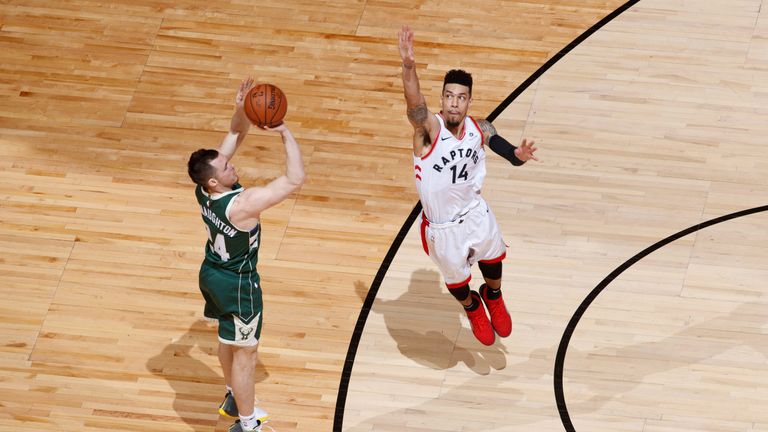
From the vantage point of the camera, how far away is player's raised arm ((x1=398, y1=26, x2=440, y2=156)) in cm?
666

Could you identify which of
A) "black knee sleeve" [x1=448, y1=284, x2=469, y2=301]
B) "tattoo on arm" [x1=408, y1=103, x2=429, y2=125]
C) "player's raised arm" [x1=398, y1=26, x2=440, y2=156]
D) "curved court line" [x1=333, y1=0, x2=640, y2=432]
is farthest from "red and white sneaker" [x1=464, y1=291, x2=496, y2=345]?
"tattoo on arm" [x1=408, y1=103, x2=429, y2=125]

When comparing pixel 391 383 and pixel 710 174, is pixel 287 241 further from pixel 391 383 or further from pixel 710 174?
pixel 710 174

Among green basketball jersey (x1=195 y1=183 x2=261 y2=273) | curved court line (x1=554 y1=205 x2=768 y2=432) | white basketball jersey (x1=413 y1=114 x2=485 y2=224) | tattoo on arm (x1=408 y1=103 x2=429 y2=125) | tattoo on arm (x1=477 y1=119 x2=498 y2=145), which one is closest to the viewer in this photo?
green basketball jersey (x1=195 y1=183 x2=261 y2=273)

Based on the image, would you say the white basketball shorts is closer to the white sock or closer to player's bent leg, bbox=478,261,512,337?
player's bent leg, bbox=478,261,512,337

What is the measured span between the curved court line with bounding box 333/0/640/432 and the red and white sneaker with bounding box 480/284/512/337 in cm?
87

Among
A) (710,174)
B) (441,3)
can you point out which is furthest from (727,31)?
(441,3)

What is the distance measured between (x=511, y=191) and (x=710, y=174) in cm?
140

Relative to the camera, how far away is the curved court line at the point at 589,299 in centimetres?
740

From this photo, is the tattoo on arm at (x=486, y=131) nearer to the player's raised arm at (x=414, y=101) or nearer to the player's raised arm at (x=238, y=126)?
the player's raised arm at (x=414, y=101)

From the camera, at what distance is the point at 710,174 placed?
28.6 feet

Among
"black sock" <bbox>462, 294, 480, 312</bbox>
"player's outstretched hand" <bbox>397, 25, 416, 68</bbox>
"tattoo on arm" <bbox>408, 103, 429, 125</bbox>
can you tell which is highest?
"player's outstretched hand" <bbox>397, 25, 416, 68</bbox>

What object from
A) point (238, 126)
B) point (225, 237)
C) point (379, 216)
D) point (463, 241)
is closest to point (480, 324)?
point (463, 241)

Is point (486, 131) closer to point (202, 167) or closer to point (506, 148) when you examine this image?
point (506, 148)

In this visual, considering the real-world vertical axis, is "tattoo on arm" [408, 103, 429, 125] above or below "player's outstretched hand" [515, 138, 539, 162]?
above
